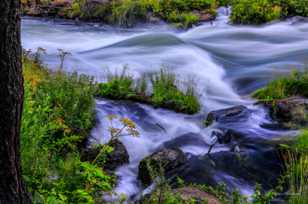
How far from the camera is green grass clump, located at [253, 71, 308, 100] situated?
9047mm

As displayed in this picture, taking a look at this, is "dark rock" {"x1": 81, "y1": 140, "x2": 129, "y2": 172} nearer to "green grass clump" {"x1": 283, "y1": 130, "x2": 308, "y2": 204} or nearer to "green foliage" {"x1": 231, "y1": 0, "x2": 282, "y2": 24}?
"green grass clump" {"x1": 283, "y1": 130, "x2": 308, "y2": 204}

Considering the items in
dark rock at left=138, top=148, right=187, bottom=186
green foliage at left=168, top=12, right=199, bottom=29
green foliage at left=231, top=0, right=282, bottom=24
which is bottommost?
dark rock at left=138, top=148, right=187, bottom=186

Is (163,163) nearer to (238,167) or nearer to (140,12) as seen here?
(238,167)

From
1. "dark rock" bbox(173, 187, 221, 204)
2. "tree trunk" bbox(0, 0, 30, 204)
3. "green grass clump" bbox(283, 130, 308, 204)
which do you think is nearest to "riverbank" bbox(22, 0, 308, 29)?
"green grass clump" bbox(283, 130, 308, 204)

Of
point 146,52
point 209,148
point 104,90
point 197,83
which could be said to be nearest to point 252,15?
point 146,52

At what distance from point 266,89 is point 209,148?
2.57 metres

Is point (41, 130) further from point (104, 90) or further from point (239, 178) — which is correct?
point (104, 90)

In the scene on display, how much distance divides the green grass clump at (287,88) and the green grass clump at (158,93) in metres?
1.37

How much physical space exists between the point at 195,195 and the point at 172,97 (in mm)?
3831

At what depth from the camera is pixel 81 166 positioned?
4629 mm

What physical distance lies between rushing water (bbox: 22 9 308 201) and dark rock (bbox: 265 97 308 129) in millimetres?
253

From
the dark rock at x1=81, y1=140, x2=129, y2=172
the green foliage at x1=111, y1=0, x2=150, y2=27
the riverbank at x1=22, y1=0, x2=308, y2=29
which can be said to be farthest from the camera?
the green foliage at x1=111, y1=0, x2=150, y2=27

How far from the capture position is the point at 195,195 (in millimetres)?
5109

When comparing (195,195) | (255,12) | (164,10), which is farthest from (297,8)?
(195,195)
